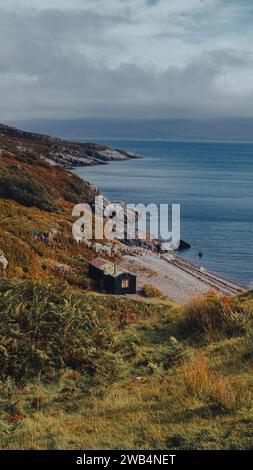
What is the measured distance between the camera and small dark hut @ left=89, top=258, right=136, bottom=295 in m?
31.1

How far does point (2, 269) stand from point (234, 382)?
20486 millimetres

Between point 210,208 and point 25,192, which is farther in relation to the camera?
point 210,208

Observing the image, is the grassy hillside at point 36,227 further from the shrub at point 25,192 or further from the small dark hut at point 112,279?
the small dark hut at point 112,279

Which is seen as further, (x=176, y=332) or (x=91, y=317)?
(x=176, y=332)

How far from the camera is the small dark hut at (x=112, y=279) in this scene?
3108 cm

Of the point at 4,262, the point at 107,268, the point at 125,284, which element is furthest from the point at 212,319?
the point at 107,268

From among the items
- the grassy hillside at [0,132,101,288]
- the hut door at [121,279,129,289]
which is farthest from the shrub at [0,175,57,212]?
the hut door at [121,279,129,289]

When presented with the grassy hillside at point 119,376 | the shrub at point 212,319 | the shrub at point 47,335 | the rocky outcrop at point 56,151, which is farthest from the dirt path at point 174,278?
the rocky outcrop at point 56,151

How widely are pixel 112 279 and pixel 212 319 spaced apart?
19.4 metres

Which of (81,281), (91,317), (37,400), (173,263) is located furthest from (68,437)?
(173,263)

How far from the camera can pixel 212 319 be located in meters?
11.9

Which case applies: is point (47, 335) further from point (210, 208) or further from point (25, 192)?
point (210, 208)

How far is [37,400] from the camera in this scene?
28.2 feet

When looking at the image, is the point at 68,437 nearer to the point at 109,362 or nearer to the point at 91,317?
the point at 109,362
